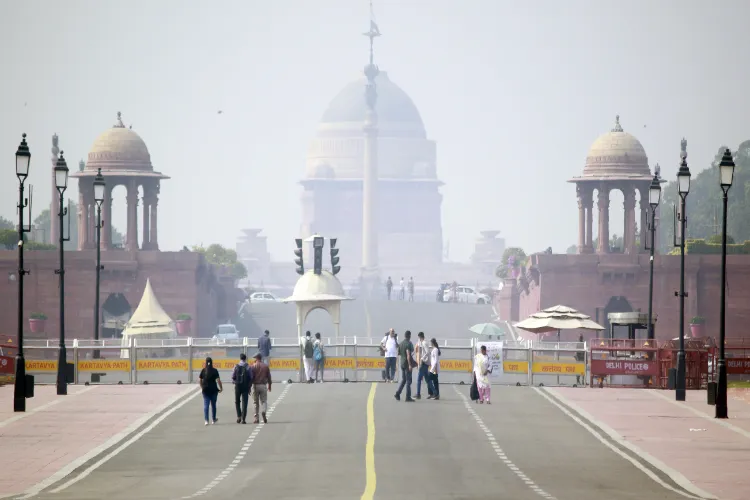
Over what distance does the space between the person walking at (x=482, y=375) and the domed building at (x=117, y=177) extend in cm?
6642

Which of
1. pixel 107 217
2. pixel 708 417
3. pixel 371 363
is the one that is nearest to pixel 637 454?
pixel 708 417

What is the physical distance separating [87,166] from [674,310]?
37225mm

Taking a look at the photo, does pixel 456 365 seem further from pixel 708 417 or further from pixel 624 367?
pixel 708 417

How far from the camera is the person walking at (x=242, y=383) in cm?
4328

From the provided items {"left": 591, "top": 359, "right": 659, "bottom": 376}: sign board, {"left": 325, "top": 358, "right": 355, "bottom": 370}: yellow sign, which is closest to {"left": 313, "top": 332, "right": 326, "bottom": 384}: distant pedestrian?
{"left": 325, "top": 358, "right": 355, "bottom": 370}: yellow sign

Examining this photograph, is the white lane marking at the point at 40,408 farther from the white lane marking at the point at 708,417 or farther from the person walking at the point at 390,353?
the white lane marking at the point at 708,417

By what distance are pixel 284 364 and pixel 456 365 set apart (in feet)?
17.6

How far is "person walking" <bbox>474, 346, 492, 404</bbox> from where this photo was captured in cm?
4872

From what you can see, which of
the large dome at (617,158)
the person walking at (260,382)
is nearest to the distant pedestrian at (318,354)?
the person walking at (260,382)

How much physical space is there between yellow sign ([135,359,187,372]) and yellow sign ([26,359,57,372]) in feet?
9.46

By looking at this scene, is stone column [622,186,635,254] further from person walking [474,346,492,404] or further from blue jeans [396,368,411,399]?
blue jeans [396,368,411,399]

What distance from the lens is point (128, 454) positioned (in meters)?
38.2

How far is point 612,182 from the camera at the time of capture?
11300 cm

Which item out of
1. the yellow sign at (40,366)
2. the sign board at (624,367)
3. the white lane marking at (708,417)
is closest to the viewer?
the white lane marking at (708,417)
